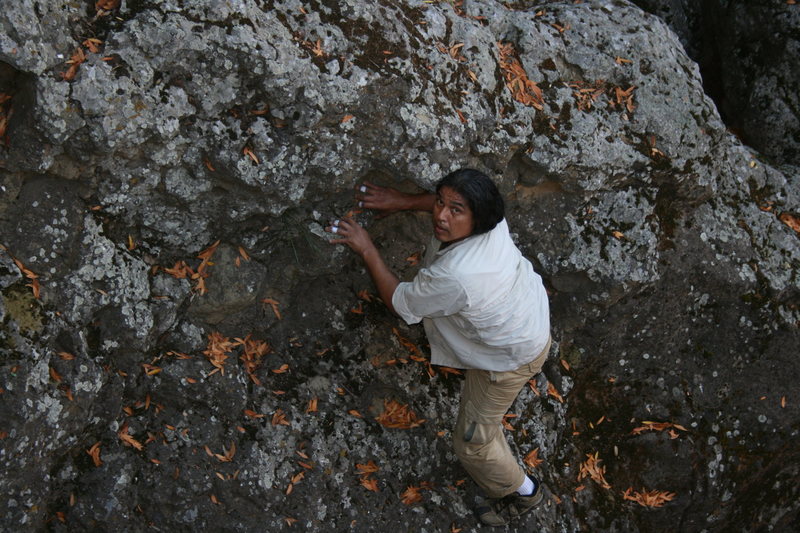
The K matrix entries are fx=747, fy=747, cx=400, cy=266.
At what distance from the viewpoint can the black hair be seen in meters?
4.55

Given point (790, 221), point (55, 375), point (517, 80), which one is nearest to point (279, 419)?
point (55, 375)

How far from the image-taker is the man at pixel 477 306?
459 centimetres

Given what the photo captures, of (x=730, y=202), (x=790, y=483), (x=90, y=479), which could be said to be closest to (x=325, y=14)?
(x=90, y=479)

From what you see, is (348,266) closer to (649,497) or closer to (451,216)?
(451,216)

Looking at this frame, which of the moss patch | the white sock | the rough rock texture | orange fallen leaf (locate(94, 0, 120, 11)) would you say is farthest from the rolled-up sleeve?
the rough rock texture

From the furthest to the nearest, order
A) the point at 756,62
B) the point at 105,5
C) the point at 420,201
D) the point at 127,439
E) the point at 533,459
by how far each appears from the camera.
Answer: the point at 756,62 → the point at 533,459 → the point at 420,201 → the point at 127,439 → the point at 105,5

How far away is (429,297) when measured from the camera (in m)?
4.62

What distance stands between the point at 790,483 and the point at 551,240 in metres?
3.56

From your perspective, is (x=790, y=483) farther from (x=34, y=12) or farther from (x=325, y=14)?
(x=34, y=12)

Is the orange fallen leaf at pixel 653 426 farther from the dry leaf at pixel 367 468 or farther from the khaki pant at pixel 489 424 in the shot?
the dry leaf at pixel 367 468

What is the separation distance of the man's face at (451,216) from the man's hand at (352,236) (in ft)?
1.83

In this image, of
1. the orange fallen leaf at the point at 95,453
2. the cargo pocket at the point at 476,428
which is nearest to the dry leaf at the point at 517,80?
the cargo pocket at the point at 476,428

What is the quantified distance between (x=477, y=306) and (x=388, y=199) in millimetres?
1089

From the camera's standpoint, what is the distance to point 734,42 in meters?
7.68
